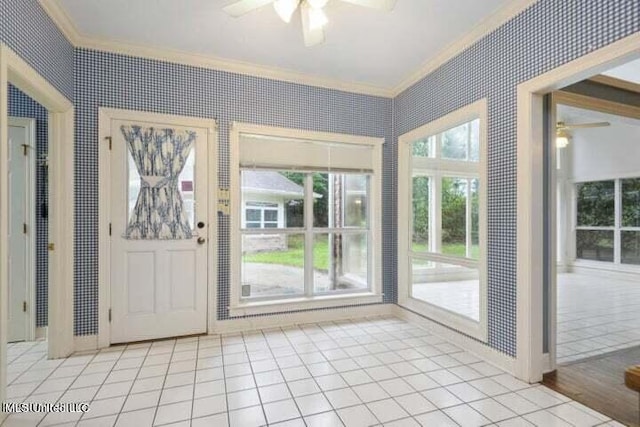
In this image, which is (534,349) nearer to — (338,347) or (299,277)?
(338,347)

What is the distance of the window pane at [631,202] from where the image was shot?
20.0 feet

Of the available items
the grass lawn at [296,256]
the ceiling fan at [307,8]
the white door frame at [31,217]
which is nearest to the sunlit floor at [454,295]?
the grass lawn at [296,256]

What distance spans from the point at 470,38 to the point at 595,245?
630cm

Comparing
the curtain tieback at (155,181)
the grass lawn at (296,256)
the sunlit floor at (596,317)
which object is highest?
the curtain tieback at (155,181)

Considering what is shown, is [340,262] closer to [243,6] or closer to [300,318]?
[300,318]

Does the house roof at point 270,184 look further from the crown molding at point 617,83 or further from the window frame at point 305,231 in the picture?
the crown molding at point 617,83

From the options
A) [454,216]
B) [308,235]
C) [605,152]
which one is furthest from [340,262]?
[605,152]

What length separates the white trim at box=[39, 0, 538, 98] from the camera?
7.96 feet

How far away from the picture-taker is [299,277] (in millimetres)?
3672

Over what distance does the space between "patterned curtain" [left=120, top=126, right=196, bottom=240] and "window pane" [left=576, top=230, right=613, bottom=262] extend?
25.3 feet

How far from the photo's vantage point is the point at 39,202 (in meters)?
3.03

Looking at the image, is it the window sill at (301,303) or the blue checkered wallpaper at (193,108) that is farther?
the window sill at (301,303)

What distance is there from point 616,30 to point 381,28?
150 cm

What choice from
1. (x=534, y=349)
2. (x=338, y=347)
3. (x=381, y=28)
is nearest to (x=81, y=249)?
(x=338, y=347)
